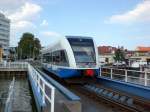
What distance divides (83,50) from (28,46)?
113 m

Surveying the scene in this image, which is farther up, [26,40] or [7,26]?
[7,26]

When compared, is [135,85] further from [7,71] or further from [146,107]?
[7,71]

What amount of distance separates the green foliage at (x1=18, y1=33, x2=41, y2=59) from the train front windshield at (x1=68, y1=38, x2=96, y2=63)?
111m

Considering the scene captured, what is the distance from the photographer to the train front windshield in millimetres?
→ 22966

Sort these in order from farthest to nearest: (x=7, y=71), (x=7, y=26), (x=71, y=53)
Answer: (x=7, y=26) → (x=7, y=71) → (x=71, y=53)

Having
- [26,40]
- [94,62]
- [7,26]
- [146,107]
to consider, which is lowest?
[146,107]

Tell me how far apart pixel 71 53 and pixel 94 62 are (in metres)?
1.78

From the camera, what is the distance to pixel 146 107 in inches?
549

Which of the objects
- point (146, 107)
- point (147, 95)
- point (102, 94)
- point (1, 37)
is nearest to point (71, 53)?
point (102, 94)

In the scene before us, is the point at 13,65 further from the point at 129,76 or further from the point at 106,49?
the point at 106,49

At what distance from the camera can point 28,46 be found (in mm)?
135000

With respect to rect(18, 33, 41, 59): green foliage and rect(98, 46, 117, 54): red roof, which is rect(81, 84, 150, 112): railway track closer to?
rect(18, 33, 41, 59): green foliage

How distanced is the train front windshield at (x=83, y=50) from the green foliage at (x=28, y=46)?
11107 centimetres

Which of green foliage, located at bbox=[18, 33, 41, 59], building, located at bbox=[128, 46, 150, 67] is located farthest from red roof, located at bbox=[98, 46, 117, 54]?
green foliage, located at bbox=[18, 33, 41, 59]
